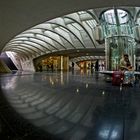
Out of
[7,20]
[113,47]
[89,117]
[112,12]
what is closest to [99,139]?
[89,117]

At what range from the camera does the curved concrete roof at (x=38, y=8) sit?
1259 cm

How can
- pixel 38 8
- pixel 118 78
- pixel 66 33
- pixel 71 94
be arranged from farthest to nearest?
pixel 66 33, pixel 38 8, pixel 118 78, pixel 71 94

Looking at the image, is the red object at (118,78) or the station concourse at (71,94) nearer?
the station concourse at (71,94)

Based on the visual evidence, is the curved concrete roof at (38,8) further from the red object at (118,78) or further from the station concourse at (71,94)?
the red object at (118,78)

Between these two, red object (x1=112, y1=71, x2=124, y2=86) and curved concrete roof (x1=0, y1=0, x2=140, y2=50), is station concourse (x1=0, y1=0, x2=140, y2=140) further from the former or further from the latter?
red object (x1=112, y1=71, x2=124, y2=86)

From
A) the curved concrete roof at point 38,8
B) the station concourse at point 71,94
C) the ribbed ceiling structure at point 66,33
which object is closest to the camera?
the station concourse at point 71,94

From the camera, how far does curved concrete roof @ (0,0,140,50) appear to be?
1259 centimetres

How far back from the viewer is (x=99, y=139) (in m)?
2.78

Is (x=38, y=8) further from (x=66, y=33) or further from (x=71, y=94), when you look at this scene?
(x=66, y=33)

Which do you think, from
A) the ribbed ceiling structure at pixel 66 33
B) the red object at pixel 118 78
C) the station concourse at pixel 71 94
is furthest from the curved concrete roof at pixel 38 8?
the ribbed ceiling structure at pixel 66 33

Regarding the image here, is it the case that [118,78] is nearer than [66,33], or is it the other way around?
[118,78]

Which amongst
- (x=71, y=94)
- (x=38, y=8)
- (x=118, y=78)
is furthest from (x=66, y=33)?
Result: (x=71, y=94)

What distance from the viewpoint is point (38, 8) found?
13391 mm

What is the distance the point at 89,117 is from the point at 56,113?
68 centimetres
